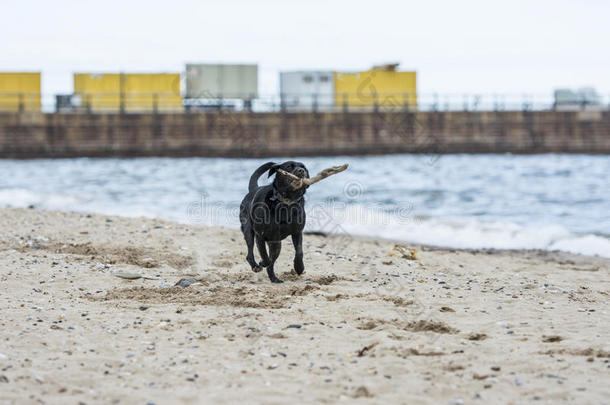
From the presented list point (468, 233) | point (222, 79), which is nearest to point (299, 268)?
point (468, 233)

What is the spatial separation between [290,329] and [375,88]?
35.6m

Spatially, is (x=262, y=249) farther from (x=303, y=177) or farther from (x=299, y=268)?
(x=303, y=177)

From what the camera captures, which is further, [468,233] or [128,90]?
[128,90]

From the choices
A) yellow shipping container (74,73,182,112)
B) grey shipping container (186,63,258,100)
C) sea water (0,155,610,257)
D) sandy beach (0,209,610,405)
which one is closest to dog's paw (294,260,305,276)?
sandy beach (0,209,610,405)

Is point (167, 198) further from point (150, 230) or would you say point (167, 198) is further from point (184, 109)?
point (184, 109)

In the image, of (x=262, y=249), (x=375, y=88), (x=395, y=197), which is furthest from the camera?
(x=375, y=88)

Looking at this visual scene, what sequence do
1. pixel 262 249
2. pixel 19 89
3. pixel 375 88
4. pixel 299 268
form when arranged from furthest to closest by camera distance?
1. pixel 375 88
2. pixel 19 89
3. pixel 299 268
4. pixel 262 249

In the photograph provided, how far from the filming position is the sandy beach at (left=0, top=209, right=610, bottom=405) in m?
3.85

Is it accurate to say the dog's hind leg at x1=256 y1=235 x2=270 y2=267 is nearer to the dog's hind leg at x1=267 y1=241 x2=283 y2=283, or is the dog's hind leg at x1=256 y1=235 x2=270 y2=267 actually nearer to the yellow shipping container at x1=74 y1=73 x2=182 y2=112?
the dog's hind leg at x1=267 y1=241 x2=283 y2=283

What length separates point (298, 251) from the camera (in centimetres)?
657

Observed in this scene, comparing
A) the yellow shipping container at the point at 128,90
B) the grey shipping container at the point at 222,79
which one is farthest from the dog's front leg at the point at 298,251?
the grey shipping container at the point at 222,79

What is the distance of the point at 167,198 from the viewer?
17016 millimetres

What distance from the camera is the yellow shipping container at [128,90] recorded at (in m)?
37.5

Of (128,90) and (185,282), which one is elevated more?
(128,90)
